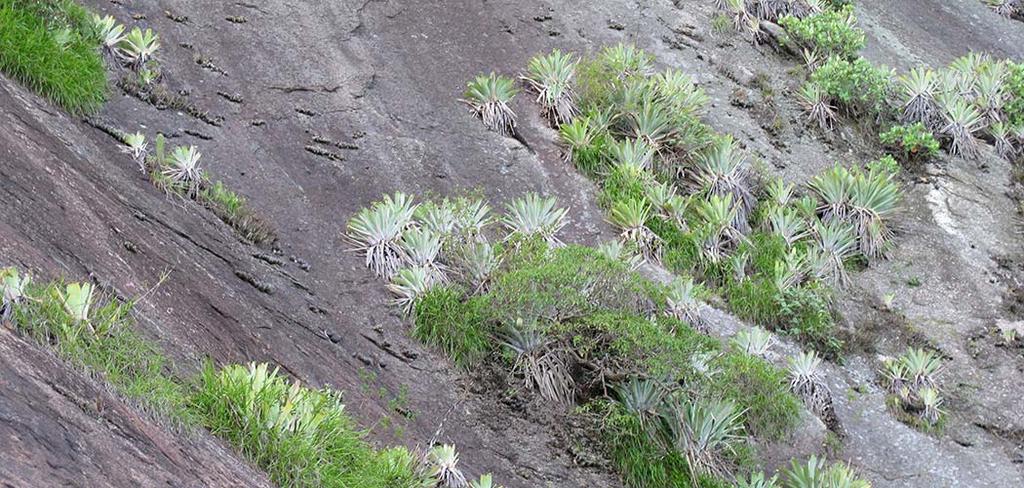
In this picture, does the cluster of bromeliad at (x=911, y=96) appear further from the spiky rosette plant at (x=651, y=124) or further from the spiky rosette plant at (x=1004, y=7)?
the spiky rosette plant at (x=1004, y=7)

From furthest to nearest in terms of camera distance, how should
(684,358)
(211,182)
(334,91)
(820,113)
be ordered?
(820,113), (334,91), (211,182), (684,358)

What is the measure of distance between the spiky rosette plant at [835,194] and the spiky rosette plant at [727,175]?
3.05 feet

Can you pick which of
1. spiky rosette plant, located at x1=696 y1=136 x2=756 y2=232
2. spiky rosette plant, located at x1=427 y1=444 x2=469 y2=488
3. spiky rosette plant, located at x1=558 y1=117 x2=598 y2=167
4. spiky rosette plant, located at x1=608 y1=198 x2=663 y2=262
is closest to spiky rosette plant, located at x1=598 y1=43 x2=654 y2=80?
spiky rosette plant, located at x1=558 y1=117 x2=598 y2=167

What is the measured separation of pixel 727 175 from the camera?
1458 centimetres

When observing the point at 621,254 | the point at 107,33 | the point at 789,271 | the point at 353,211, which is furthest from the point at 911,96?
the point at 107,33

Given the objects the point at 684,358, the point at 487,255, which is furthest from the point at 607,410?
the point at 487,255

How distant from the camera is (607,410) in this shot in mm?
10789

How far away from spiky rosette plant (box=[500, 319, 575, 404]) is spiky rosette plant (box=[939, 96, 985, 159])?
8.16 m

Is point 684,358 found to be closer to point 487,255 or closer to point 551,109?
point 487,255

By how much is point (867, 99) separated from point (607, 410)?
26.6 feet

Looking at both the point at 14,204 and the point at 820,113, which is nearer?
the point at 14,204

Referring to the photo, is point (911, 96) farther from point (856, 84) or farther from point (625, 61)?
point (625, 61)

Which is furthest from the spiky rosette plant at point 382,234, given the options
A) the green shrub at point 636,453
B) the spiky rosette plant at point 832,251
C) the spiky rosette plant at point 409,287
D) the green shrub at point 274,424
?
the spiky rosette plant at point 832,251

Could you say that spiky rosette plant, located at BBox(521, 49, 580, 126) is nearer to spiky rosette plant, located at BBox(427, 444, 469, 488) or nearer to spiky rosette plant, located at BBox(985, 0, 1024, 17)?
spiky rosette plant, located at BBox(427, 444, 469, 488)
